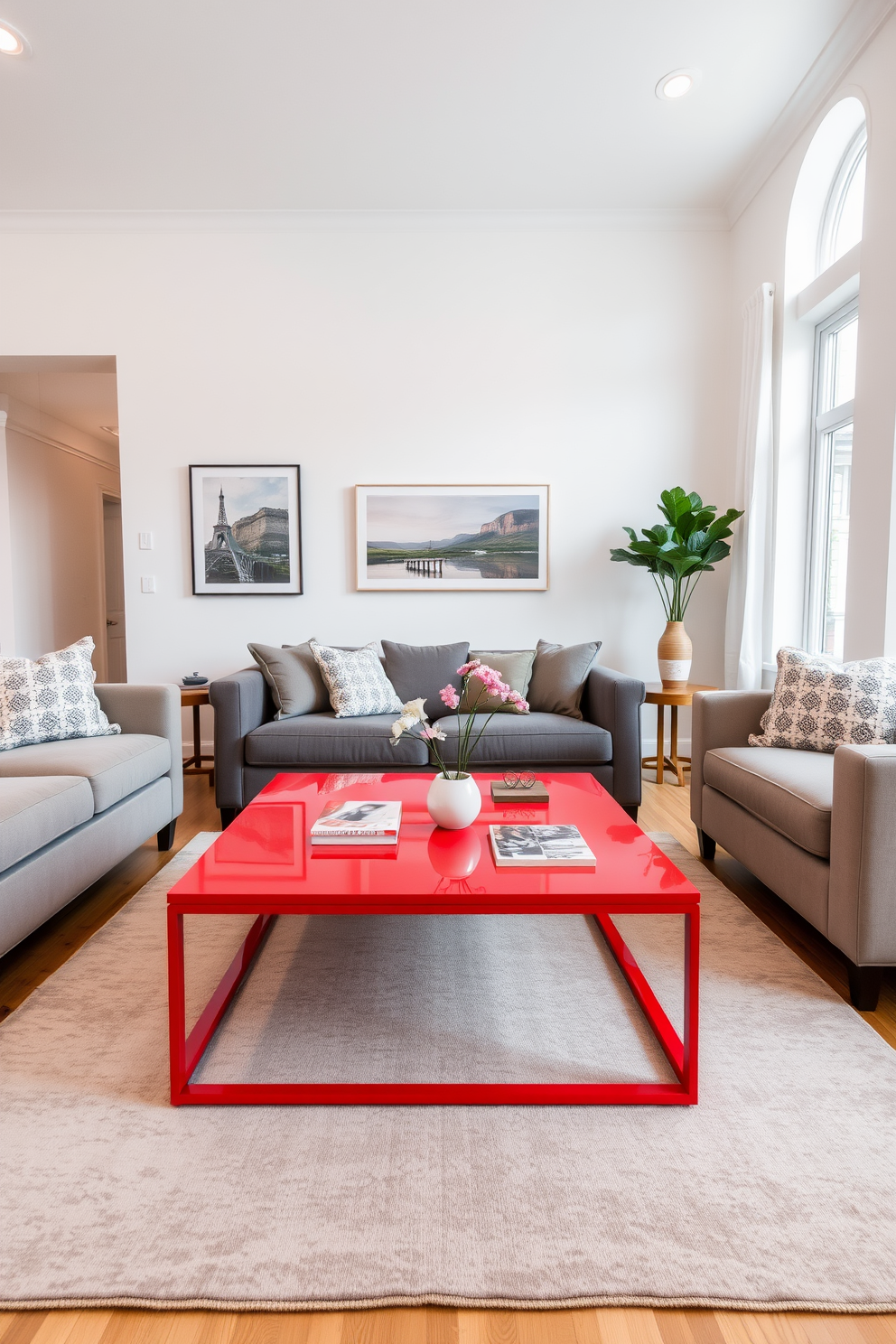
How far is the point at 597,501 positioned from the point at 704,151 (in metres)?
1.86

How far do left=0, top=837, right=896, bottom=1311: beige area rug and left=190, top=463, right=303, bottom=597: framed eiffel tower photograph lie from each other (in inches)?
114

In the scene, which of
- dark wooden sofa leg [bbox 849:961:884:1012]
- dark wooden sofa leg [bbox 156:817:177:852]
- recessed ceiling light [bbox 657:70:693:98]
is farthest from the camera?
recessed ceiling light [bbox 657:70:693:98]

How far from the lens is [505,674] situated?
3857mm

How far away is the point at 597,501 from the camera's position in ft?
15.4

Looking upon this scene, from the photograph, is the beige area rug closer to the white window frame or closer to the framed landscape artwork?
the white window frame

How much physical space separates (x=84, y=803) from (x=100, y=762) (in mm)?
238

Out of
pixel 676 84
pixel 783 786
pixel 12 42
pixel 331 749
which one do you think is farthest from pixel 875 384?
pixel 12 42

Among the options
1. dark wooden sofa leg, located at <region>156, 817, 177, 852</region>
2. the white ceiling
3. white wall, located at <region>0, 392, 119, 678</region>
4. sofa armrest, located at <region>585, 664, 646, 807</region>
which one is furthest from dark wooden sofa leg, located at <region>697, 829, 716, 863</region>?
white wall, located at <region>0, 392, 119, 678</region>

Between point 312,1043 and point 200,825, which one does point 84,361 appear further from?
point 312,1043

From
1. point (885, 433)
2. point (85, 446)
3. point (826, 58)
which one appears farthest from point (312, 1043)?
point (85, 446)

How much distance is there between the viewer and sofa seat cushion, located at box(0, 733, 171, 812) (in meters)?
2.56

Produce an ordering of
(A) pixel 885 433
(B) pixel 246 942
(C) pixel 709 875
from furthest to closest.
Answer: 1. (A) pixel 885 433
2. (C) pixel 709 875
3. (B) pixel 246 942

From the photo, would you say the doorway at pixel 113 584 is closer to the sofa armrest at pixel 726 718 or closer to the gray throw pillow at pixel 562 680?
the gray throw pillow at pixel 562 680

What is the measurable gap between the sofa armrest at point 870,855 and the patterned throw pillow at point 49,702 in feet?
8.76
